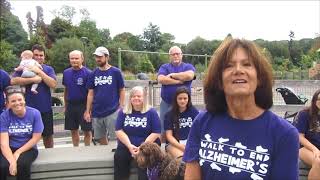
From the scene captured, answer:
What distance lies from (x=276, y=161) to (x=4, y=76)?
3.98 m

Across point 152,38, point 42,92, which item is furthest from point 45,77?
point 152,38

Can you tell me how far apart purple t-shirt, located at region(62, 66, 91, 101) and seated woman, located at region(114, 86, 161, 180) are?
3.42 feet

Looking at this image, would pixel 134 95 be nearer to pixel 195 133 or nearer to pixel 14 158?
pixel 14 158

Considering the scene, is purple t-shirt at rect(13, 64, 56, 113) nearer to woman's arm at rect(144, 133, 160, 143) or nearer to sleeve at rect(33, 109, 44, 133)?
sleeve at rect(33, 109, 44, 133)

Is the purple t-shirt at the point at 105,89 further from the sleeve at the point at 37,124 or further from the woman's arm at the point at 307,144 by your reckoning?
the woman's arm at the point at 307,144

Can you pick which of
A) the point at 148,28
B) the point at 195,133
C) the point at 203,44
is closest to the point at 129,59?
the point at 203,44

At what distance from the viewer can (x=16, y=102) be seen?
14.4ft

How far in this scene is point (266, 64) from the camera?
156 cm

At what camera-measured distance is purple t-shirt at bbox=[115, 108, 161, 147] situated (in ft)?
15.3

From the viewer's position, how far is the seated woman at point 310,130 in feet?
13.9

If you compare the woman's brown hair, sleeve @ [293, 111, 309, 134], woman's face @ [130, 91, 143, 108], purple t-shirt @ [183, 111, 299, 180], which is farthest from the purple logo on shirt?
woman's face @ [130, 91, 143, 108]

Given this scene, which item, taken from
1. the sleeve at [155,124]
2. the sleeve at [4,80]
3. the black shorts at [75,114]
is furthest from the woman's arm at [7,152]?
the sleeve at [155,124]

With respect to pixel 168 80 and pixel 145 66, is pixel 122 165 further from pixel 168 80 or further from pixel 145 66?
pixel 145 66

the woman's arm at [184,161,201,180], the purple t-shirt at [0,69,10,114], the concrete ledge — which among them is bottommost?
the concrete ledge
